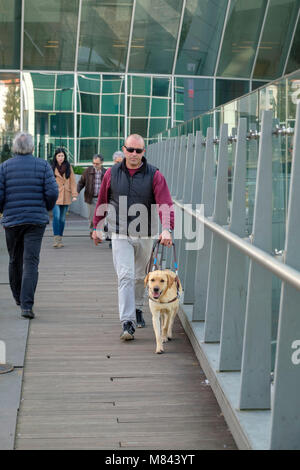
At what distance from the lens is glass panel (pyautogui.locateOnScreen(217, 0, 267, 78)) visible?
80.9 ft

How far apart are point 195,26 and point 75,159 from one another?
5.39 m

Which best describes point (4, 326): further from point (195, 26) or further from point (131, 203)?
point (195, 26)

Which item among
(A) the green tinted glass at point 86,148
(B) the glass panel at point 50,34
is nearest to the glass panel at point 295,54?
(A) the green tinted glass at point 86,148

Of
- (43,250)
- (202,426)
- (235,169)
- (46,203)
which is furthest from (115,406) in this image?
(43,250)

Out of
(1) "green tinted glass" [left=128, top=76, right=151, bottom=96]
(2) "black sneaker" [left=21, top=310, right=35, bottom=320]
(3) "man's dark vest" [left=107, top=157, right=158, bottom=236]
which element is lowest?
(2) "black sneaker" [left=21, top=310, right=35, bottom=320]

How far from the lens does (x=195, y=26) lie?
2497 centimetres

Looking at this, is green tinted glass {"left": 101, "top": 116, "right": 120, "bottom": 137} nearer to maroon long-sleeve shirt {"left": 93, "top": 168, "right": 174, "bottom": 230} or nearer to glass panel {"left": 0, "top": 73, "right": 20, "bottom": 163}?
glass panel {"left": 0, "top": 73, "right": 20, "bottom": 163}

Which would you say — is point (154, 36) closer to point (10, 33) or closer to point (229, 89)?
point (229, 89)

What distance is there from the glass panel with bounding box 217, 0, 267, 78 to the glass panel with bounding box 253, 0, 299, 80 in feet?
0.79

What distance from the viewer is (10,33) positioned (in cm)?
2445

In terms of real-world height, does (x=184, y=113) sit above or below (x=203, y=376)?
above

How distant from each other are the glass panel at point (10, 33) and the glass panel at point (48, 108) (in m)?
0.60

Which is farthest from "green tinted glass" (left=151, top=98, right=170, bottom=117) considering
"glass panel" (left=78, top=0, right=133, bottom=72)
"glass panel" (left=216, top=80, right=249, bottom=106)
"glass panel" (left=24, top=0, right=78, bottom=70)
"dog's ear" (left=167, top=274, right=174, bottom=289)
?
"dog's ear" (left=167, top=274, right=174, bottom=289)

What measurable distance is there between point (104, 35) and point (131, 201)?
18362 millimetres
